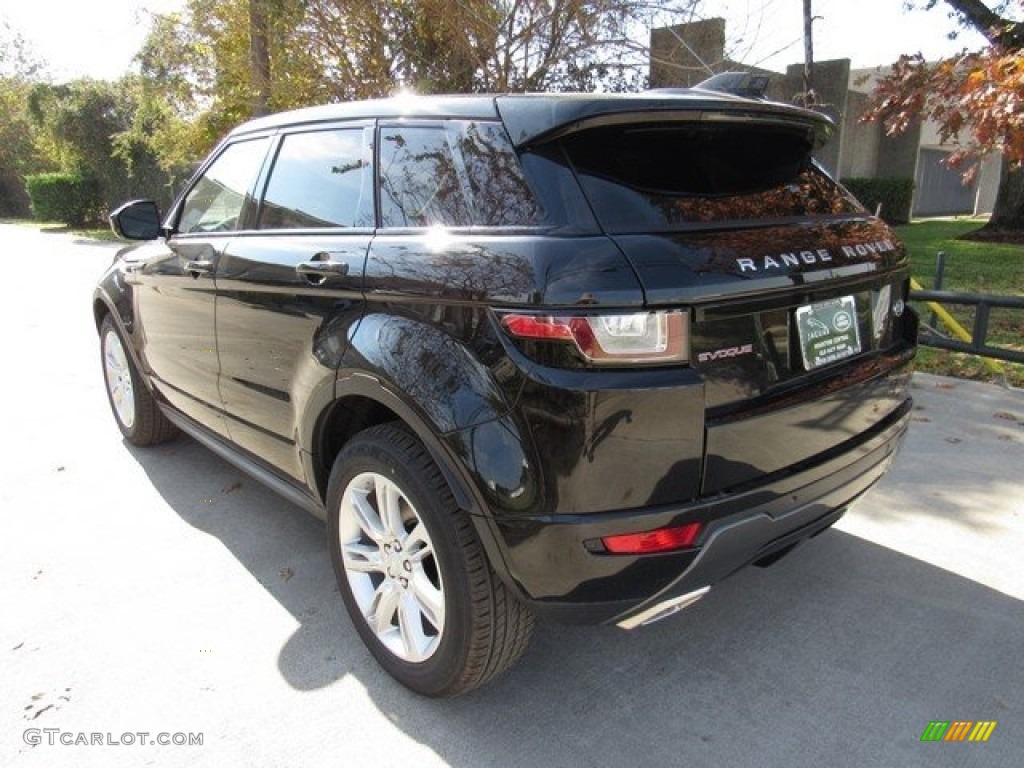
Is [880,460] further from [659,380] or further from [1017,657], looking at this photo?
[659,380]

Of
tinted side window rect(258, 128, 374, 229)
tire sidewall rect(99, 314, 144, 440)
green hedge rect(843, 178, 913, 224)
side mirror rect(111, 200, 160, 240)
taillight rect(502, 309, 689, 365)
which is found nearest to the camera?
taillight rect(502, 309, 689, 365)

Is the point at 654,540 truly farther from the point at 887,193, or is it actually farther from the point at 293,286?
the point at 887,193

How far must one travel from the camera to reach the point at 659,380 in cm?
186

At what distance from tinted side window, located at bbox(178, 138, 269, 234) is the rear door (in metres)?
0.20

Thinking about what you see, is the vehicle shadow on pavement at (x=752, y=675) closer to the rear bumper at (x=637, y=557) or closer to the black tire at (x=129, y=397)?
the rear bumper at (x=637, y=557)

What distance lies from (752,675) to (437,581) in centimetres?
111

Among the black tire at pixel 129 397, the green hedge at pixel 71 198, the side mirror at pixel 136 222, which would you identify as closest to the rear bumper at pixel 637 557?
the side mirror at pixel 136 222

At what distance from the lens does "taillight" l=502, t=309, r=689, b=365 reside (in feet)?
6.02

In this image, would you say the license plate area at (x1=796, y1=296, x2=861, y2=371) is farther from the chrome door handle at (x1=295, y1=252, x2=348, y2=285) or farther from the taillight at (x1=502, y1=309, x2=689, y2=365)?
the chrome door handle at (x1=295, y1=252, x2=348, y2=285)

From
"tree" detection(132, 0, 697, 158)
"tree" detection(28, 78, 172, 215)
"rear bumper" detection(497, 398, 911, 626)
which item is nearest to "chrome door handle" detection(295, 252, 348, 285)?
"rear bumper" detection(497, 398, 911, 626)

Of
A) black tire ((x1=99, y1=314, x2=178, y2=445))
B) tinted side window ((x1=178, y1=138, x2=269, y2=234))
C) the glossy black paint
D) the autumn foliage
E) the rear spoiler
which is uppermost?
the autumn foliage

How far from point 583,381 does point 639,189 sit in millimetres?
623

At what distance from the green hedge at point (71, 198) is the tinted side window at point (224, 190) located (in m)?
28.5

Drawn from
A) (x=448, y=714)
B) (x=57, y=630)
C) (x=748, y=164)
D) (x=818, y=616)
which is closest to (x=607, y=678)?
(x=448, y=714)
